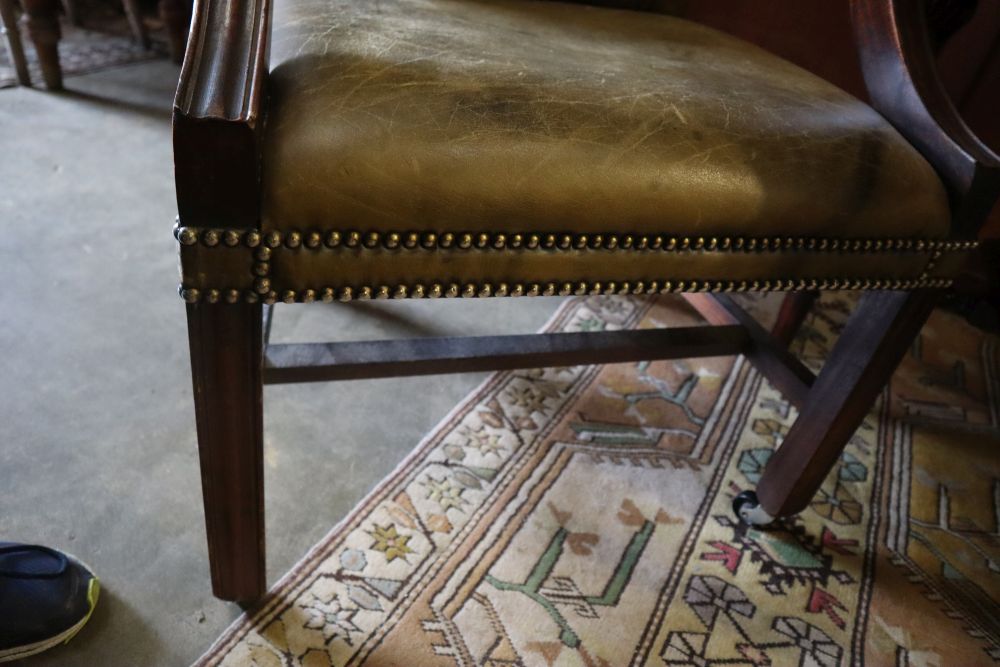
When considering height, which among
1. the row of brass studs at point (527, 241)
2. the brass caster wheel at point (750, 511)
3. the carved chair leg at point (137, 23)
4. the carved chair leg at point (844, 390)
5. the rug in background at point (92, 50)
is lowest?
the rug in background at point (92, 50)

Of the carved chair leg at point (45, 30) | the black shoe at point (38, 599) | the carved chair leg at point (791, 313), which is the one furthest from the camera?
the carved chair leg at point (45, 30)

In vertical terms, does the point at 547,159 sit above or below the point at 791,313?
above

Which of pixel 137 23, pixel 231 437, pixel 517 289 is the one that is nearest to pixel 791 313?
pixel 517 289

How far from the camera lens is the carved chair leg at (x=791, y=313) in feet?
2.95

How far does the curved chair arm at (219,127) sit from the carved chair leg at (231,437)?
0.06 metres

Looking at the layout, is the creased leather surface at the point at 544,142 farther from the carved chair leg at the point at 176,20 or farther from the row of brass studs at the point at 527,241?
the carved chair leg at the point at 176,20

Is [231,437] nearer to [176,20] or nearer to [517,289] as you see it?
[517,289]

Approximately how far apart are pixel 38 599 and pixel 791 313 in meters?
0.85

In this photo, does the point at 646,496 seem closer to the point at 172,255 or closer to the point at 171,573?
the point at 171,573

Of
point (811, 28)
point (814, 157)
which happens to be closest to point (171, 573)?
point (814, 157)

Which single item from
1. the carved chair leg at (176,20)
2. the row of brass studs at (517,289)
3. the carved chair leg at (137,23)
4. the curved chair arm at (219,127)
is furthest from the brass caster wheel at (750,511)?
the carved chair leg at (137,23)

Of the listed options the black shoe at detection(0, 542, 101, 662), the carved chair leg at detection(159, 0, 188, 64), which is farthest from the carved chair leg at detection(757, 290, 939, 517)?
the carved chair leg at detection(159, 0, 188, 64)

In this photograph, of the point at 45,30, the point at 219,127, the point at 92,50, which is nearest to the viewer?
the point at 219,127

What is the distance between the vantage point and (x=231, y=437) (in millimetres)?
442
